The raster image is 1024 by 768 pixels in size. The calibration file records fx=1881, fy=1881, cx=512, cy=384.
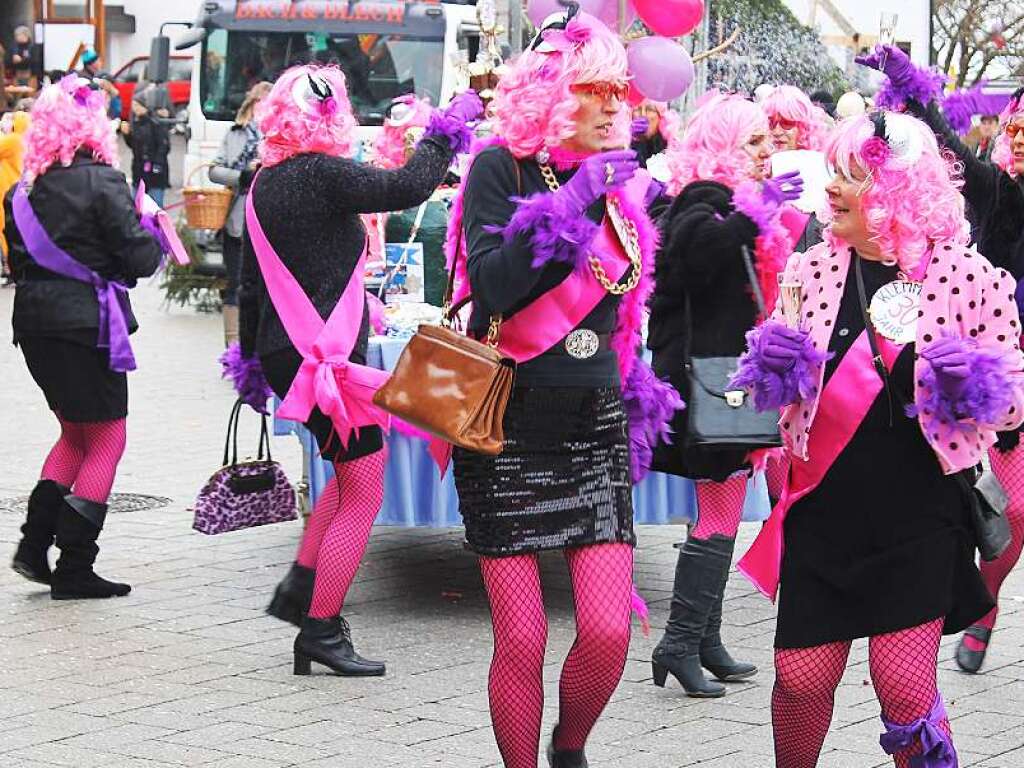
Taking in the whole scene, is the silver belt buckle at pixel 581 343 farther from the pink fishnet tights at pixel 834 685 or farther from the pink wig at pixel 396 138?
the pink wig at pixel 396 138

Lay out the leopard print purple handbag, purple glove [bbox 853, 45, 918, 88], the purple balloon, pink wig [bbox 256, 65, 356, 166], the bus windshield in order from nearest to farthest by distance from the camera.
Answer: purple glove [bbox 853, 45, 918, 88] → pink wig [bbox 256, 65, 356, 166] → the leopard print purple handbag → the purple balloon → the bus windshield

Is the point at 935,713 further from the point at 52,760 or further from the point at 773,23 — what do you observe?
the point at 773,23

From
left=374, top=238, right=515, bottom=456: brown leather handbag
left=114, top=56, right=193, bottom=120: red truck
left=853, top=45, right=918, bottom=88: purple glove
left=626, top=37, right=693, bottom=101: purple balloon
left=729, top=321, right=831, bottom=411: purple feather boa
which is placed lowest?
left=114, top=56, right=193, bottom=120: red truck

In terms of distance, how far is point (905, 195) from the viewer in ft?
12.9

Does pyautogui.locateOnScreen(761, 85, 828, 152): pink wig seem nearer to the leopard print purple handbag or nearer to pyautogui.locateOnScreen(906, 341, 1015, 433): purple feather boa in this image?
the leopard print purple handbag

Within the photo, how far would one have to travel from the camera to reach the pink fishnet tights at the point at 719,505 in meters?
5.68

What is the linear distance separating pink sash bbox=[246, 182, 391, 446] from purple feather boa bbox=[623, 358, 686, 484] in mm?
1153

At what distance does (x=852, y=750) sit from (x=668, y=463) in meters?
1.07

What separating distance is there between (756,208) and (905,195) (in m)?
1.54

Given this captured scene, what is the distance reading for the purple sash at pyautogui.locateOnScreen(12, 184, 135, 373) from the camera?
271 inches

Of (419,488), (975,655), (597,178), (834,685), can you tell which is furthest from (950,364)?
(419,488)

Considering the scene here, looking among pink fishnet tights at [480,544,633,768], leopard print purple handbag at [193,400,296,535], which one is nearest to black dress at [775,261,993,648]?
pink fishnet tights at [480,544,633,768]

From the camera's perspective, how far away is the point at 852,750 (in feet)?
16.9

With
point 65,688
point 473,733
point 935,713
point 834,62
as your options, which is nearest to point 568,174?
point 935,713
